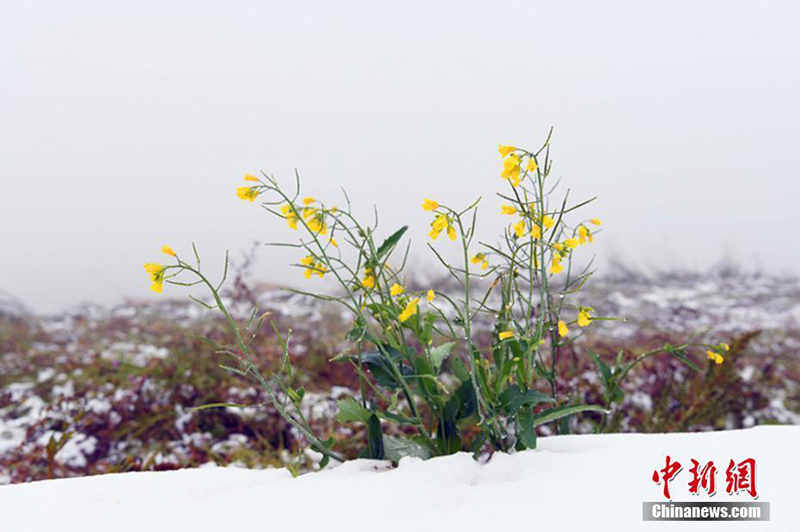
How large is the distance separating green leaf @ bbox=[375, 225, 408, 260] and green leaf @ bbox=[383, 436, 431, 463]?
0.60m

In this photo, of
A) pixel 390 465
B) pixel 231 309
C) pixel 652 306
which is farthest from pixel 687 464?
pixel 652 306

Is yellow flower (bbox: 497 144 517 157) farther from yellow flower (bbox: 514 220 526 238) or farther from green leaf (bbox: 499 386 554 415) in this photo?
green leaf (bbox: 499 386 554 415)

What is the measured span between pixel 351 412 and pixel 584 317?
739 mm

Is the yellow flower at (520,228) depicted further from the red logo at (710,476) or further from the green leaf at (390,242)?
the red logo at (710,476)

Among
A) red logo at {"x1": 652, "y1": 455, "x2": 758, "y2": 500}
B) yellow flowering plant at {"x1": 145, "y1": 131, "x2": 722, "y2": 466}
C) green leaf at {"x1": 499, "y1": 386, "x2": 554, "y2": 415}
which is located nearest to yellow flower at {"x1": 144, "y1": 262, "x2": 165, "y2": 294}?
yellow flowering plant at {"x1": 145, "y1": 131, "x2": 722, "y2": 466}

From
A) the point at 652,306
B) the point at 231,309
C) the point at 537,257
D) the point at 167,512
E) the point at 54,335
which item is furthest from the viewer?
the point at 652,306

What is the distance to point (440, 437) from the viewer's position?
6.65 ft

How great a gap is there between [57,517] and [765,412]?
4.30 meters

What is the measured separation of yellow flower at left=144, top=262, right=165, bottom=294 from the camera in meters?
1.67

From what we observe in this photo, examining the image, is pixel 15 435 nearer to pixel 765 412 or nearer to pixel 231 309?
pixel 231 309

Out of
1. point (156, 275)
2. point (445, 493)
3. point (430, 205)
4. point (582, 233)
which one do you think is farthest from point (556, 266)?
point (156, 275)

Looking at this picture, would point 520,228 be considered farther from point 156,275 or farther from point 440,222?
point 156,275

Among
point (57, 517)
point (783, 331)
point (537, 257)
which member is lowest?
point (783, 331)

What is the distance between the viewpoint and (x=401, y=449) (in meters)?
1.98
